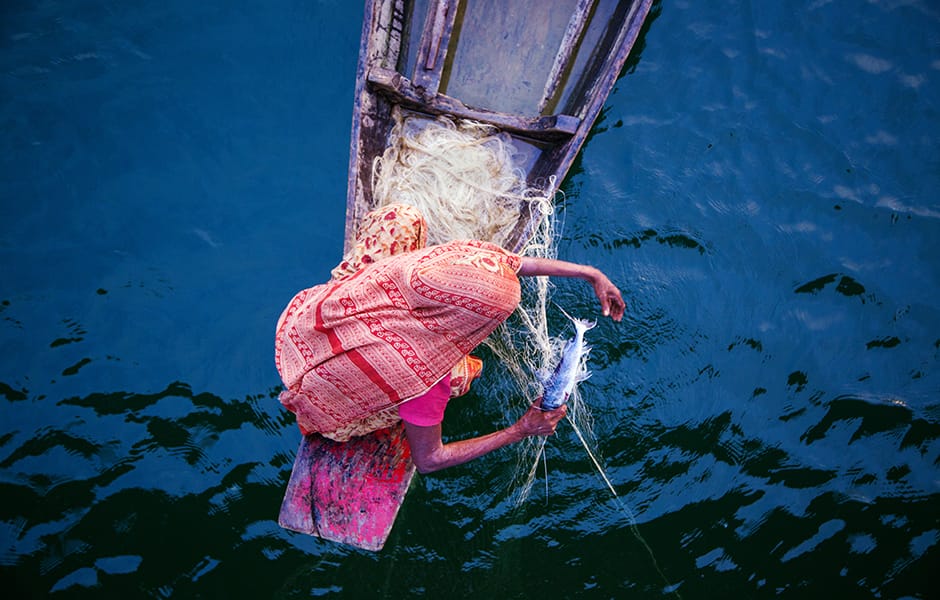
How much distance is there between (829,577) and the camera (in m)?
3.98

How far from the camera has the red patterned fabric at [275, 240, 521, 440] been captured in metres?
2.17

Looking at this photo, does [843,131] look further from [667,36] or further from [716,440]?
[716,440]

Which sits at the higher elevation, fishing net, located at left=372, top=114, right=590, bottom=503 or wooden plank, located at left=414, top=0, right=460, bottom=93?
wooden plank, located at left=414, top=0, right=460, bottom=93

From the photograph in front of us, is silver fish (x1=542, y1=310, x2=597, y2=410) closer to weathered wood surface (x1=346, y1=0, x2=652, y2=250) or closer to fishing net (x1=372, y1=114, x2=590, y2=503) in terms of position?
fishing net (x1=372, y1=114, x2=590, y2=503)

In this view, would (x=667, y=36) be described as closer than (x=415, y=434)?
No

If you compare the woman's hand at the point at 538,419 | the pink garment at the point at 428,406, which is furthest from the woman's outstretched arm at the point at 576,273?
the pink garment at the point at 428,406

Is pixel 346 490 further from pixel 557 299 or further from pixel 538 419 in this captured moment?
pixel 557 299

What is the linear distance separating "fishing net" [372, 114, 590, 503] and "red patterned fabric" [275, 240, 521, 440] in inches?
46.2

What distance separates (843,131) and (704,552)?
317 centimetres

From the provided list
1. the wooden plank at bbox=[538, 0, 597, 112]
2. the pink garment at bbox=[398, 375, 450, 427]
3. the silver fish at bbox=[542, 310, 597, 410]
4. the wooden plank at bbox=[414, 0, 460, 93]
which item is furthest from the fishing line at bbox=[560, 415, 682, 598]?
the wooden plank at bbox=[414, 0, 460, 93]

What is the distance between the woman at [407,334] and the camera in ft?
7.19

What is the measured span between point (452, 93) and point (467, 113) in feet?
1.19

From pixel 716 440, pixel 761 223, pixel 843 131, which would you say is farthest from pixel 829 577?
pixel 843 131

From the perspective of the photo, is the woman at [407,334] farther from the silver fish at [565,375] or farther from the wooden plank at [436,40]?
the wooden plank at [436,40]
